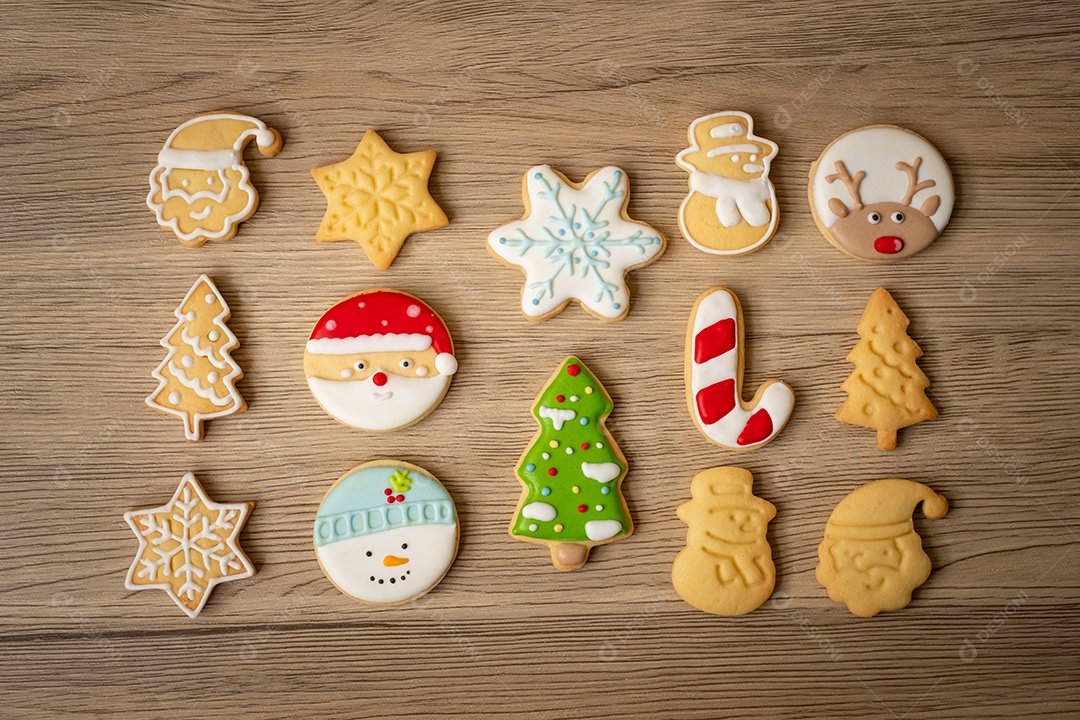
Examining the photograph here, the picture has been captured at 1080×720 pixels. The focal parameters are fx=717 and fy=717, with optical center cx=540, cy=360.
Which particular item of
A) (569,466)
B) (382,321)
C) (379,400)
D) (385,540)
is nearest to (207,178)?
(382,321)

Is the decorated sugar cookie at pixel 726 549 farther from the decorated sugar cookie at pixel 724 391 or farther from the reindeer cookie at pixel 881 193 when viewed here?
the reindeer cookie at pixel 881 193

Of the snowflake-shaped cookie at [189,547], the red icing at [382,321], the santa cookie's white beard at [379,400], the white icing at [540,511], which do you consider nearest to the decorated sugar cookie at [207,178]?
the red icing at [382,321]

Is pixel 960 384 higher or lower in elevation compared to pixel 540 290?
lower

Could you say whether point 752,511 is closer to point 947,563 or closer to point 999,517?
point 947,563

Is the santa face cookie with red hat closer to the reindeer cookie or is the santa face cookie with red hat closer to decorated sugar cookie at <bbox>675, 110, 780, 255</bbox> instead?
decorated sugar cookie at <bbox>675, 110, 780, 255</bbox>

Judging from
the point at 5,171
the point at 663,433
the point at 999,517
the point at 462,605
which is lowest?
the point at 462,605

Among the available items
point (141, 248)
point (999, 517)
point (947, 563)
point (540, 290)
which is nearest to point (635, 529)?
point (540, 290)

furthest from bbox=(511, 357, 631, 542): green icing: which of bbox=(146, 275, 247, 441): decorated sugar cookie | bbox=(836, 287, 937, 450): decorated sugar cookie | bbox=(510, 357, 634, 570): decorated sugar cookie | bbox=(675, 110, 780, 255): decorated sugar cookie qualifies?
bbox=(146, 275, 247, 441): decorated sugar cookie
